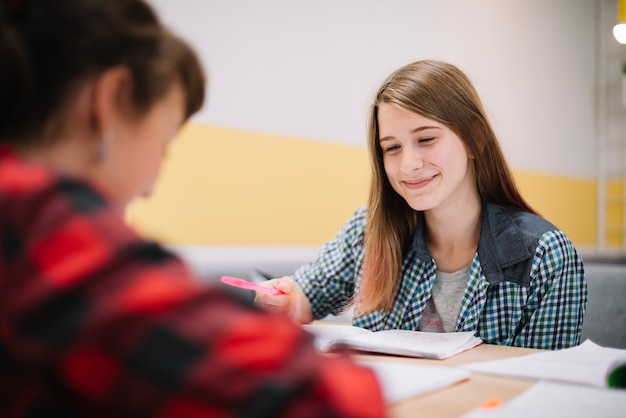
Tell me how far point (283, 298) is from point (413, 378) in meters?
0.63

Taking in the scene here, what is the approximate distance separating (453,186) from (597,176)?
4664mm

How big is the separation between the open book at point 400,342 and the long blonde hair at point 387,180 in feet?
0.98

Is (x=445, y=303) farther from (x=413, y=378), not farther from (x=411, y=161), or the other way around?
(x=413, y=378)

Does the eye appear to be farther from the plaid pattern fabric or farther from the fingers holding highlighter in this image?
the fingers holding highlighter

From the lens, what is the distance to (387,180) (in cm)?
159

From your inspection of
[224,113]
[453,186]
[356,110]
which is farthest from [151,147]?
[356,110]

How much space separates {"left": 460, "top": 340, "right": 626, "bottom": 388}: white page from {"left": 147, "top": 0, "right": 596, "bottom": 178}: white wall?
2.58ft

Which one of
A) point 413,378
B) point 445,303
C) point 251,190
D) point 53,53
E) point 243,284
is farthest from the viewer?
point 251,190

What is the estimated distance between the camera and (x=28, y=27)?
18.5 inches

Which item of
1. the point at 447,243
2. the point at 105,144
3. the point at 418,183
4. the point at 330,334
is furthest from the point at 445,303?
the point at 105,144

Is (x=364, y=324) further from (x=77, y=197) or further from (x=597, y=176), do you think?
(x=597, y=176)

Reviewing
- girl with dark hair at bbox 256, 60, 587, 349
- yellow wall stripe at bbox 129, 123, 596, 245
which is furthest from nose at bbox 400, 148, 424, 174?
yellow wall stripe at bbox 129, 123, 596, 245

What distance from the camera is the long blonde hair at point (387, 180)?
1.40m

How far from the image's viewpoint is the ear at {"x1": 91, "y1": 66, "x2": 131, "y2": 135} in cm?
48
